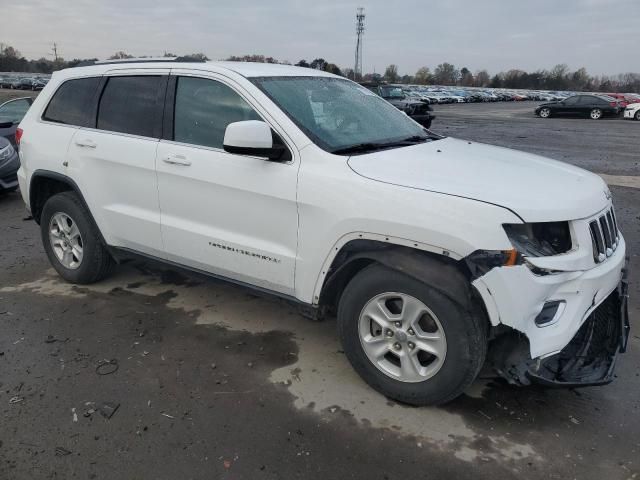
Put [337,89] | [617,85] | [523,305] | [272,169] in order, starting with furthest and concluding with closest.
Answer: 1. [617,85]
2. [337,89]
3. [272,169]
4. [523,305]

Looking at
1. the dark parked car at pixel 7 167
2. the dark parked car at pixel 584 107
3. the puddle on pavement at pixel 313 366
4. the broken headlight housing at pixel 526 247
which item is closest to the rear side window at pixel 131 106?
the puddle on pavement at pixel 313 366

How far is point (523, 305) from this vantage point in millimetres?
2559

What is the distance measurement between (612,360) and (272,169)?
7.48 feet

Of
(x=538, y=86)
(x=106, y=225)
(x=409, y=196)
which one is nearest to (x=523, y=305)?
(x=409, y=196)

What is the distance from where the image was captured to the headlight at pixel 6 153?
321 inches

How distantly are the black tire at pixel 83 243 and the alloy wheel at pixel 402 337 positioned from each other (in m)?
2.60

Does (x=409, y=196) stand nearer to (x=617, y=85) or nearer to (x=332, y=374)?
(x=332, y=374)

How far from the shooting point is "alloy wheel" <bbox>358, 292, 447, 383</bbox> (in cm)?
289

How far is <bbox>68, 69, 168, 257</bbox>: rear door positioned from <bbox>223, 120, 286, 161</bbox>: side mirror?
37.6 inches

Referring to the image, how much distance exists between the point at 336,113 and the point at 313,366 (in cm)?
175

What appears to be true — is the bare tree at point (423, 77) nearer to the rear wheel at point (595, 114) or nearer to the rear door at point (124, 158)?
the rear wheel at point (595, 114)

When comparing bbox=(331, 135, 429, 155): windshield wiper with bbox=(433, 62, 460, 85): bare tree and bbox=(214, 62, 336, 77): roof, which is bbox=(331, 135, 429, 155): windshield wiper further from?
bbox=(433, 62, 460, 85): bare tree

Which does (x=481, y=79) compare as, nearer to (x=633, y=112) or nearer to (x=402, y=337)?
(x=633, y=112)

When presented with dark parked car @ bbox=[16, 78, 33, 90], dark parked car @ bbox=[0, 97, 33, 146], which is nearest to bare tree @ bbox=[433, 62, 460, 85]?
dark parked car @ bbox=[16, 78, 33, 90]
